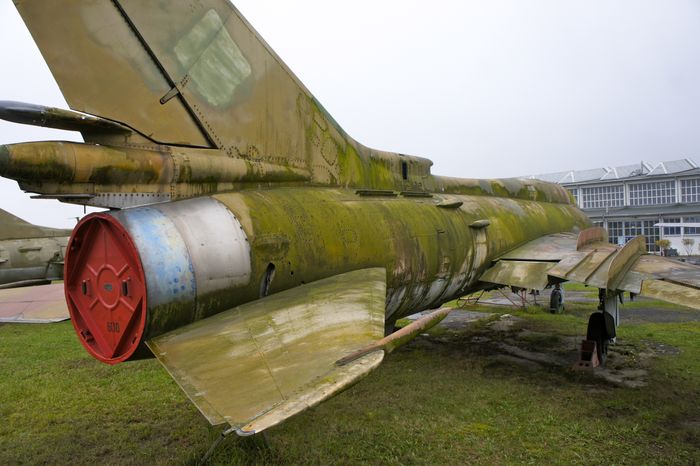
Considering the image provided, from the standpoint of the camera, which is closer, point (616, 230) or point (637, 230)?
point (637, 230)

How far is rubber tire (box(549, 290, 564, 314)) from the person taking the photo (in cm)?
1484

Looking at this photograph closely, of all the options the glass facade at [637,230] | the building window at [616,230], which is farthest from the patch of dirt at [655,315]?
the building window at [616,230]

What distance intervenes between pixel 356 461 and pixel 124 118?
4.16 meters

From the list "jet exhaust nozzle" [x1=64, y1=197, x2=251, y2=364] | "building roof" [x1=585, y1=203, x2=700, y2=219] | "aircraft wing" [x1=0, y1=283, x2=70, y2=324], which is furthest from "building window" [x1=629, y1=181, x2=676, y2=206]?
"aircraft wing" [x1=0, y1=283, x2=70, y2=324]

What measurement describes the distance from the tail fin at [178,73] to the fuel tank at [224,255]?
28.7 inches

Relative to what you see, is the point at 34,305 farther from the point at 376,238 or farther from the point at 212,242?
the point at 376,238

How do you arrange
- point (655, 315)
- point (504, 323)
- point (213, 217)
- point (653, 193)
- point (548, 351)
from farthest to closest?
point (653, 193)
point (655, 315)
point (504, 323)
point (548, 351)
point (213, 217)

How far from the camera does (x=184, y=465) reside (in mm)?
5016

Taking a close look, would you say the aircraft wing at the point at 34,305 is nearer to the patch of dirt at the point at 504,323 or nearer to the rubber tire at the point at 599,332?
the rubber tire at the point at 599,332

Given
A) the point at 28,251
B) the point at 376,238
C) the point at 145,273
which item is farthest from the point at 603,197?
the point at 145,273

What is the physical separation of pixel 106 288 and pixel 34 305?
2.47 meters

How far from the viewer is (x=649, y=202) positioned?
51062 mm

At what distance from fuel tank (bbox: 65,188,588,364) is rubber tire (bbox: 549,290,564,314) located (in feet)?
28.7

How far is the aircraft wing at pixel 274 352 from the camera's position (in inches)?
111
